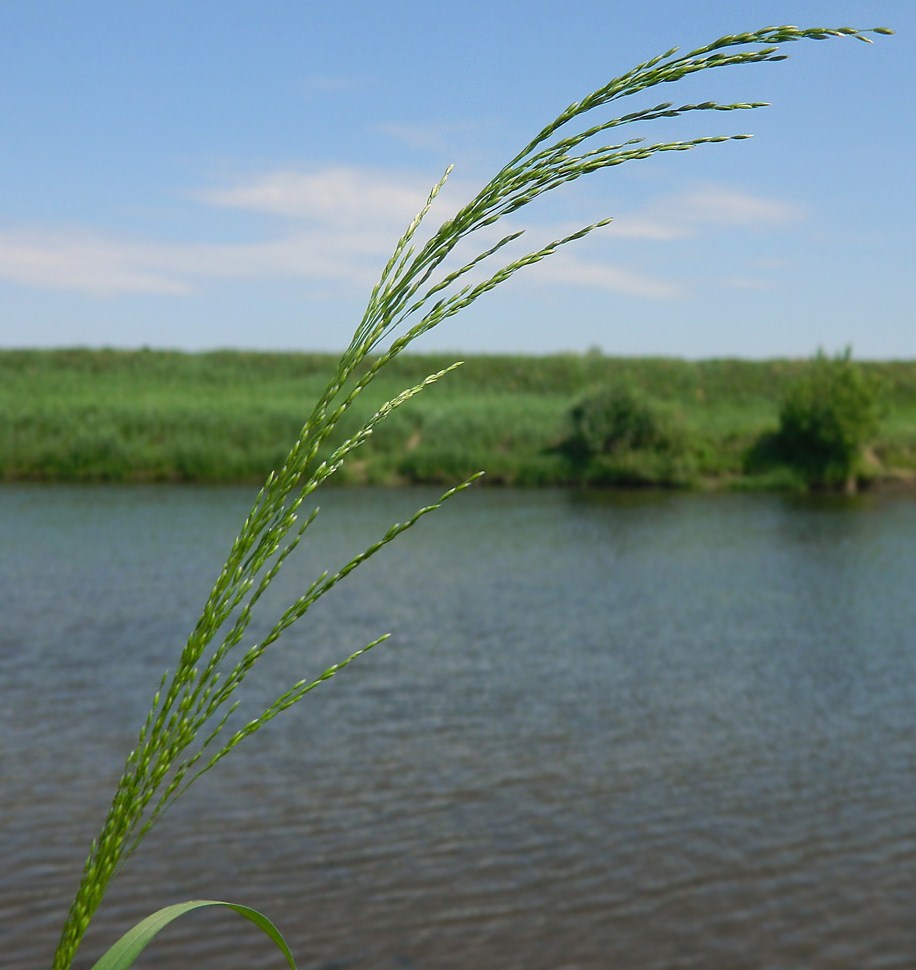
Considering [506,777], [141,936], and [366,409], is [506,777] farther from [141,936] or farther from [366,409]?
[366,409]

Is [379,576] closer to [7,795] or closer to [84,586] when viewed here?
[84,586]

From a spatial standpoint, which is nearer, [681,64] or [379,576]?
[681,64]

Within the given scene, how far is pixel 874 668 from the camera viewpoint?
13039mm

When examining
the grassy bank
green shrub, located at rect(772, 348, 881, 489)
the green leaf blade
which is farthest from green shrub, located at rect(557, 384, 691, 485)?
the green leaf blade

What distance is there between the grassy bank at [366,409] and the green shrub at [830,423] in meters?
1.19

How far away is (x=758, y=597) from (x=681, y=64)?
17.4 m

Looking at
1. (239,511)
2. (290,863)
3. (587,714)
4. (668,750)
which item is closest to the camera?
(290,863)

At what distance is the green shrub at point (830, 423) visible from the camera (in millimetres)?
41031

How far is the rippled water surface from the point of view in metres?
6.22

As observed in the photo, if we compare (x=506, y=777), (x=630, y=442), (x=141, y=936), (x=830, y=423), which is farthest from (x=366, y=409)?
(x=141, y=936)

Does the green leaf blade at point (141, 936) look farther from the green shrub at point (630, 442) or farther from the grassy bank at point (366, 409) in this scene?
the green shrub at point (630, 442)

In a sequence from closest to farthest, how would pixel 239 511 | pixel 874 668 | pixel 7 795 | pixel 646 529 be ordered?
pixel 7 795, pixel 874 668, pixel 646 529, pixel 239 511

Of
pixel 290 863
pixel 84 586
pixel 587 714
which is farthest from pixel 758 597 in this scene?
pixel 290 863

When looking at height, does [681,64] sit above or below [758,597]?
above
